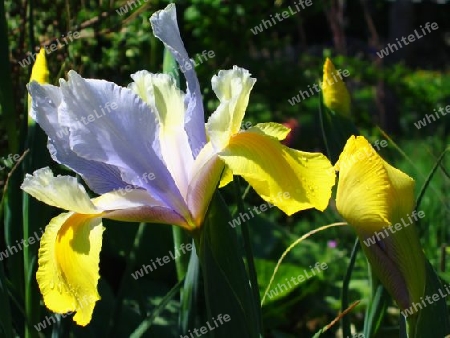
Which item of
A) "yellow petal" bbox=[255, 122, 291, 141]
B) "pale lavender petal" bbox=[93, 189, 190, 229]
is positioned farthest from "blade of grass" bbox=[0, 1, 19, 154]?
"yellow petal" bbox=[255, 122, 291, 141]

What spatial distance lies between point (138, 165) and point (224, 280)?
201 millimetres

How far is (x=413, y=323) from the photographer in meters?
1.00

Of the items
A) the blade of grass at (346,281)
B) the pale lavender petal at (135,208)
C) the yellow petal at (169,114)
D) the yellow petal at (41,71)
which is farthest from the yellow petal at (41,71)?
the blade of grass at (346,281)

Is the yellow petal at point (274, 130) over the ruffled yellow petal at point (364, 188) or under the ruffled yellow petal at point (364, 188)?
over

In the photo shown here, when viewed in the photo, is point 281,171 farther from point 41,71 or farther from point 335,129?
point 41,71

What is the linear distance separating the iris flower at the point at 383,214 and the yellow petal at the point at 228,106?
0.15m

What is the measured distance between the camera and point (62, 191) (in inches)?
39.6

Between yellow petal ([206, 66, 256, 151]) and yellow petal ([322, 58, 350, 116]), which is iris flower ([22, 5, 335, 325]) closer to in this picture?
yellow petal ([206, 66, 256, 151])

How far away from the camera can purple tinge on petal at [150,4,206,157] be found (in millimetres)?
1094

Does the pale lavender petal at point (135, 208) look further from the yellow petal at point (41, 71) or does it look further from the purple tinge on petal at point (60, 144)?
the yellow petal at point (41, 71)

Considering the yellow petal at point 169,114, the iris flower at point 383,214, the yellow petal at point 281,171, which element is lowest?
the iris flower at point 383,214

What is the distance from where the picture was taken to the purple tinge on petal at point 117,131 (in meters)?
1.01

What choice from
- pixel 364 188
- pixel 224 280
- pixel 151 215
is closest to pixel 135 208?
pixel 151 215

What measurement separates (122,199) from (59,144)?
0.45ft
